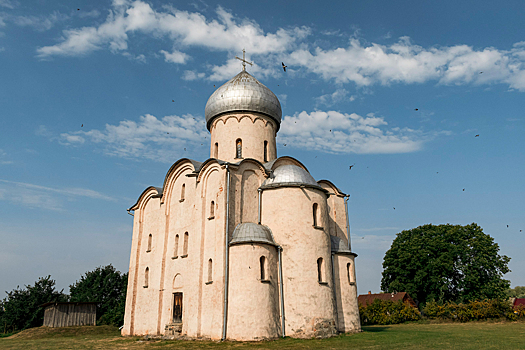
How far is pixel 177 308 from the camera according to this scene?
16219 millimetres

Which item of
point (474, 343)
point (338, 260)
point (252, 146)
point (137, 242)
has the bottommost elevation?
point (474, 343)

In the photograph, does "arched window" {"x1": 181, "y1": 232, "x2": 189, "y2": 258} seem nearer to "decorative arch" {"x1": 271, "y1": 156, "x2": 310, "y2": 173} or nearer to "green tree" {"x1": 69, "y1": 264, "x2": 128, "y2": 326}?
"decorative arch" {"x1": 271, "y1": 156, "x2": 310, "y2": 173}

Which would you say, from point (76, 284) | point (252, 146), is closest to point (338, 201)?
point (252, 146)

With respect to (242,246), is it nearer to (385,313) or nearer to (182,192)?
(182,192)

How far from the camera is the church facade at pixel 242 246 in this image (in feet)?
45.5

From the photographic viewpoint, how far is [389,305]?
2347 centimetres

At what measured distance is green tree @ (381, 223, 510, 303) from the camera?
26891 millimetres

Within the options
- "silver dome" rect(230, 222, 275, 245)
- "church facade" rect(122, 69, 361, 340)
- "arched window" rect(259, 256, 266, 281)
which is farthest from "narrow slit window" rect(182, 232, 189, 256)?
"arched window" rect(259, 256, 266, 281)

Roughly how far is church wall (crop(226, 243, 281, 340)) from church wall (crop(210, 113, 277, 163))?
19.8 feet

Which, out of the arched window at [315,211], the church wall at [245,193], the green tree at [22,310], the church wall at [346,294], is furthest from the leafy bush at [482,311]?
Answer: the green tree at [22,310]

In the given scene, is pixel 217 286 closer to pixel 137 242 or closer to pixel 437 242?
pixel 137 242

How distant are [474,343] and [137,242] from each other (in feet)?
52.2

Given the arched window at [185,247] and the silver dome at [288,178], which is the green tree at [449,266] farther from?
the arched window at [185,247]

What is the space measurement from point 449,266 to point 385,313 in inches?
285
